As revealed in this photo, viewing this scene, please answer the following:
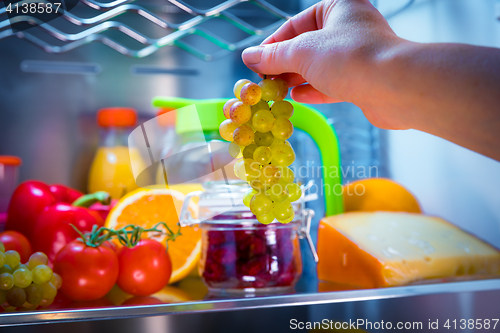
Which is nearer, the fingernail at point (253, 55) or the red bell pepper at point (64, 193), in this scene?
the fingernail at point (253, 55)

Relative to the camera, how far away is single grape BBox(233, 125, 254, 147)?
395 mm

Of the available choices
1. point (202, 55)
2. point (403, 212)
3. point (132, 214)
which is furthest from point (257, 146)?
point (202, 55)

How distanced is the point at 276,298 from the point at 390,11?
30.1 inches

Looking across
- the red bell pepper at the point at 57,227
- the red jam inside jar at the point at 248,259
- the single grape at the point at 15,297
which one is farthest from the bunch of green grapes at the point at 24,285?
the red jam inside jar at the point at 248,259

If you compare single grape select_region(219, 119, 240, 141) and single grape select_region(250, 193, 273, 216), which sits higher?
single grape select_region(219, 119, 240, 141)

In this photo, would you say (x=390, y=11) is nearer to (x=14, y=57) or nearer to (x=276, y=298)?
(x=276, y=298)

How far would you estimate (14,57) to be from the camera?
3.01 ft

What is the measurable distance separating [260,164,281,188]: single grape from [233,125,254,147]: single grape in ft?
0.11

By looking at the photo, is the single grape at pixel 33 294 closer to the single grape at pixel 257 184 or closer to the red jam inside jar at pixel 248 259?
the red jam inside jar at pixel 248 259

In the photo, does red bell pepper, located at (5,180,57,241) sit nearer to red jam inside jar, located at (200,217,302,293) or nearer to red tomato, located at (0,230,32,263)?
red tomato, located at (0,230,32,263)

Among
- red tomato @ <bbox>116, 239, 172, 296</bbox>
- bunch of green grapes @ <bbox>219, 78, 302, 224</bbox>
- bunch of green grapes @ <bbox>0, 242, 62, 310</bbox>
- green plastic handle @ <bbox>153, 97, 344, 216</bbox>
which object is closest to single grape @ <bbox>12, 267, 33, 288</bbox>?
bunch of green grapes @ <bbox>0, 242, 62, 310</bbox>

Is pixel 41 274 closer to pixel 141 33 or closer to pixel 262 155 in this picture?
pixel 262 155

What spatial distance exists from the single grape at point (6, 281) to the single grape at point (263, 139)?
39 cm

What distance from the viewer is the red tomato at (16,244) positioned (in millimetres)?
633
